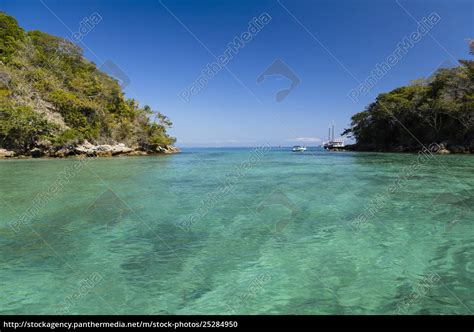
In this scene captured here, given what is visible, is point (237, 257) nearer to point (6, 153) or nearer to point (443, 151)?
point (6, 153)

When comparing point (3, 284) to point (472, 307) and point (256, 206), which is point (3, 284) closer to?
point (472, 307)

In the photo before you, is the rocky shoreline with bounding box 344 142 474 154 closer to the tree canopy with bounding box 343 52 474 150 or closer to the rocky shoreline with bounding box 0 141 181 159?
the tree canopy with bounding box 343 52 474 150

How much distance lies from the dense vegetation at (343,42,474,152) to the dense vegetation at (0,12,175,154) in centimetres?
5054

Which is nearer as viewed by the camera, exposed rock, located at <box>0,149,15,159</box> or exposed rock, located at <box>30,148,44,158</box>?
exposed rock, located at <box>0,149,15,159</box>

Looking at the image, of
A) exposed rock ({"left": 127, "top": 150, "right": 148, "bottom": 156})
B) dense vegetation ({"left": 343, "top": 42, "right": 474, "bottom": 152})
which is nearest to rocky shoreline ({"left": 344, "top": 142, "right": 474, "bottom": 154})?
dense vegetation ({"left": 343, "top": 42, "right": 474, "bottom": 152})

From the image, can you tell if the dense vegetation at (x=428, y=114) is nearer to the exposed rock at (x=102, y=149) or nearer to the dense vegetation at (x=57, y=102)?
the dense vegetation at (x=57, y=102)

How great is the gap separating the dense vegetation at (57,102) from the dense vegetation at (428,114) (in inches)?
1990

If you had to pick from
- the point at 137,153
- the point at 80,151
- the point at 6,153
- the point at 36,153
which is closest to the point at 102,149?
the point at 80,151

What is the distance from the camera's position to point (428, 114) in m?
56.4

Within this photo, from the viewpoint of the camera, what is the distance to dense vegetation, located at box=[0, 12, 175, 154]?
150 ft

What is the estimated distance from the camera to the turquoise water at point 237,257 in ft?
15.8

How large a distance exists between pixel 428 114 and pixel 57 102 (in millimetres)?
66078

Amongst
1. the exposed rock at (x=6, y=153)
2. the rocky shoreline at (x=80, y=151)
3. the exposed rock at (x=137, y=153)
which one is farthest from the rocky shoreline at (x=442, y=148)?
the exposed rock at (x=6, y=153)
